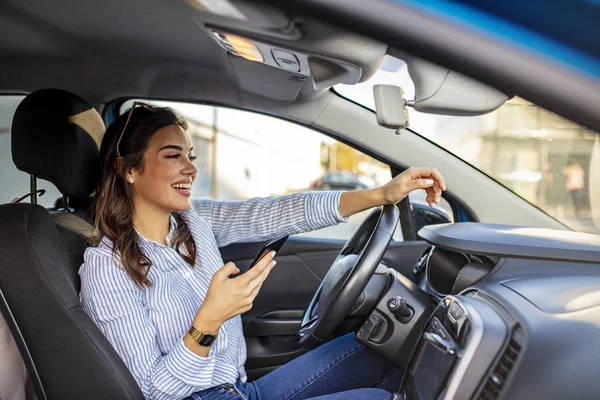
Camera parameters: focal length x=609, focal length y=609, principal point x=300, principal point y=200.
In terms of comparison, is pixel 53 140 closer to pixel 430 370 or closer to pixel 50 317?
pixel 50 317

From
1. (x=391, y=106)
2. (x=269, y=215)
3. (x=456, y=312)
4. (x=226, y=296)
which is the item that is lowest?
(x=226, y=296)

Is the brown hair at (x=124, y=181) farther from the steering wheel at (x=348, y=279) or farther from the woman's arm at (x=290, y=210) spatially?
the steering wheel at (x=348, y=279)

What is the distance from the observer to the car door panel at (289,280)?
7.52ft

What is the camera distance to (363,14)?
0.69 meters

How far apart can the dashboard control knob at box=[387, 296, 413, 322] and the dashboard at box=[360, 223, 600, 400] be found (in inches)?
5.6

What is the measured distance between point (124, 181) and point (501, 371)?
4.00 ft

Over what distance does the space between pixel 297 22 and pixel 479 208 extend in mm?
1554

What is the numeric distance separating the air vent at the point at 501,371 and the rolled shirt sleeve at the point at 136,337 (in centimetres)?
67

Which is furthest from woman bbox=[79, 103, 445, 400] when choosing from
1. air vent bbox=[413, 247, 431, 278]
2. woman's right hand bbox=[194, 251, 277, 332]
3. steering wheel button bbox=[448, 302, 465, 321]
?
steering wheel button bbox=[448, 302, 465, 321]

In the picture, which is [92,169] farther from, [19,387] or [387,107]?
[387,107]

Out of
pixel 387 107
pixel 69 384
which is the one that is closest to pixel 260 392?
pixel 69 384

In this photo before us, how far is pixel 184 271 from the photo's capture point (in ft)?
5.63

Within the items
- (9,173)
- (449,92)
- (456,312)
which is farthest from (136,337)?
(9,173)

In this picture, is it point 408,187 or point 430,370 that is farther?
point 408,187
